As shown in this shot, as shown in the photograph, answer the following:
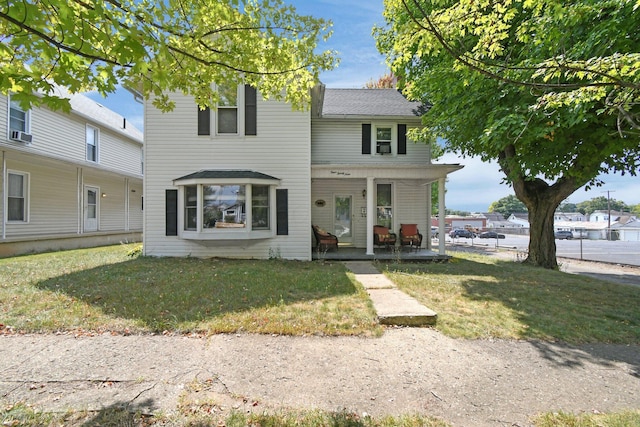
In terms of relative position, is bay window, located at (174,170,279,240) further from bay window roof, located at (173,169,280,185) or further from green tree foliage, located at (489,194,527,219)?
green tree foliage, located at (489,194,527,219)

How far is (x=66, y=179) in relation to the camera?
45.1 ft

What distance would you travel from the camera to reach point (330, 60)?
564cm

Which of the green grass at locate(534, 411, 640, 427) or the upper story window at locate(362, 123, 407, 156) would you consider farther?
the upper story window at locate(362, 123, 407, 156)

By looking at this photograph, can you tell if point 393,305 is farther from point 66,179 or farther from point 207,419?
point 66,179

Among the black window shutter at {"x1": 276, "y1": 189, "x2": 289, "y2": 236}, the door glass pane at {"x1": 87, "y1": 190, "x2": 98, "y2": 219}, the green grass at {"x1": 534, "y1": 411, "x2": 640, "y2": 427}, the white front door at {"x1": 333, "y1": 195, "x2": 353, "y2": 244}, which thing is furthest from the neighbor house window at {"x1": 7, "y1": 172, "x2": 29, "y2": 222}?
the green grass at {"x1": 534, "y1": 411, "x2": 640, "y2": 427}

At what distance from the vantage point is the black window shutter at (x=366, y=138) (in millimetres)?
12492

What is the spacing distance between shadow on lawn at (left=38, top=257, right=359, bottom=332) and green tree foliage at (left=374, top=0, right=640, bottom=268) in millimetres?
4564

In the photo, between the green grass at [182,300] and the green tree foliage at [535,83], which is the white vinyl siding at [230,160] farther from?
the green tree foliage at [535,83]

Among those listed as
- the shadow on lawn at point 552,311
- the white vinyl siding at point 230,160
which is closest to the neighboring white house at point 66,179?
the white vinyl siding at point 230,160

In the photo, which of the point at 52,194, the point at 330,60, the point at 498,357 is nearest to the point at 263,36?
the point at 330,60

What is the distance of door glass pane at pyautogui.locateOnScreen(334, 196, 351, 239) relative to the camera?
42.0ft

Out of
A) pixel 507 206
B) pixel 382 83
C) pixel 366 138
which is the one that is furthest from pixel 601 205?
pixel 366 138

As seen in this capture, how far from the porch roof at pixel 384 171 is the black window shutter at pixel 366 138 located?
203 centimetres

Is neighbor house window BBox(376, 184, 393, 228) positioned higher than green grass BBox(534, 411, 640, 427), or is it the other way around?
neighbor house window BBox(376, 184, 393, 228)
